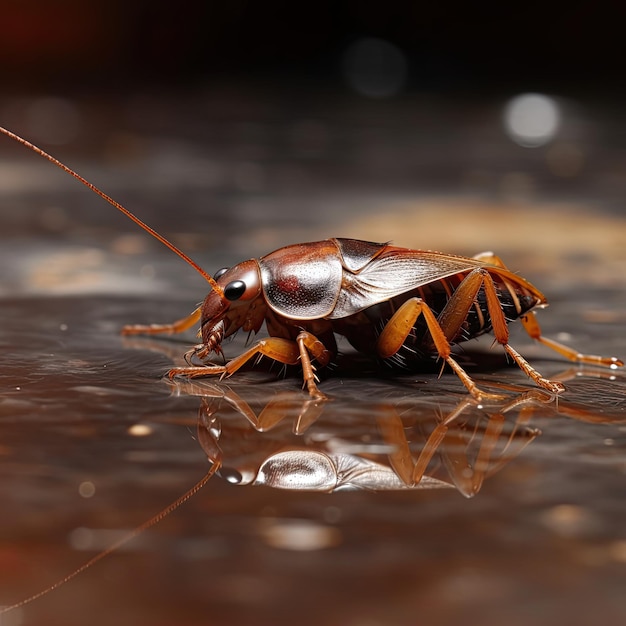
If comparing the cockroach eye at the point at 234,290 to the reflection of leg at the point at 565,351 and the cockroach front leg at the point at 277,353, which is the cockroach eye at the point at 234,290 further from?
the reflection of leg at the point at 565,351

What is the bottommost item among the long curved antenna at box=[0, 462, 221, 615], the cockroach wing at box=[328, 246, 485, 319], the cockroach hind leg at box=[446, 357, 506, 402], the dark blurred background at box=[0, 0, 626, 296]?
the long curved antenna at box=[0, 462, 221, 615]

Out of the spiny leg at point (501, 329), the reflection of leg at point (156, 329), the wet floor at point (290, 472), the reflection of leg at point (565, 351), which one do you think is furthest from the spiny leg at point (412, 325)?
the reflection of leg at point (156, 329)

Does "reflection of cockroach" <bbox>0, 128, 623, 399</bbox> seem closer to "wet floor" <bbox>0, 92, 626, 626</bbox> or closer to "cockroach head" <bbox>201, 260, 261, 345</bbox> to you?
"cockroach head" <bbox>201, 260, 261, 345</bbox>

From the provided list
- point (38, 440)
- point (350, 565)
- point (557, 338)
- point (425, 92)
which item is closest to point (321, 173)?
Result: point (425, 92)

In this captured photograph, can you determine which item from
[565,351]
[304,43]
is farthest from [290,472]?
[304,43]

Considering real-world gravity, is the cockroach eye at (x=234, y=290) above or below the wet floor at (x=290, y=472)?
above

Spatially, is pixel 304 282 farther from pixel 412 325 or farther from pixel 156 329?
pixel 156 329

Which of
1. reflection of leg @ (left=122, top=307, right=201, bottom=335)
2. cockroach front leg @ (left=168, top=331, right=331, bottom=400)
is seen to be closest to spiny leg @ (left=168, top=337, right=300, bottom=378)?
cockroach front leg @ (left=168, top=331, right=331, bottom=400)
